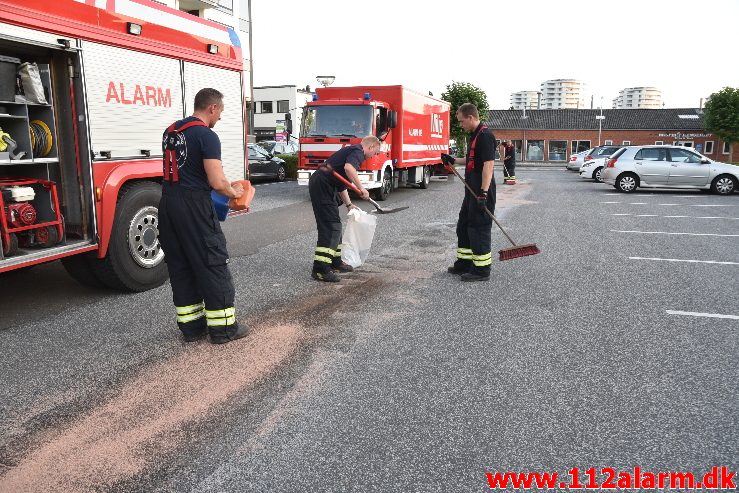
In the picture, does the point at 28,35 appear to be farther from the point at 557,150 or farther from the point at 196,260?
the point at 557,150

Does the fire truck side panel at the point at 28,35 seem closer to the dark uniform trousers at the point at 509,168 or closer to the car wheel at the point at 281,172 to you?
the car wheel at the point at 281,172

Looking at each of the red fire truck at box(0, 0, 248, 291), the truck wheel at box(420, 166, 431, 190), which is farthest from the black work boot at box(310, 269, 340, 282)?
the truck wheel at box(420, 166, 431, 190)

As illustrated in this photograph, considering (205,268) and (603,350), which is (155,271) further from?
(603,350)

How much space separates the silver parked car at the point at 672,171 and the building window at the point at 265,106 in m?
43.7

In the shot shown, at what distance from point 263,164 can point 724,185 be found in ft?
48.2

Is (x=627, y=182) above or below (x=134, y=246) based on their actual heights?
below

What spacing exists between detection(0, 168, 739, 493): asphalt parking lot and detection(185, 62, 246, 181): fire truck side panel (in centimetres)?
133

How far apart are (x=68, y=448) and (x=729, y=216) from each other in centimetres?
1326

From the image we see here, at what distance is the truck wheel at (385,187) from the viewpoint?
49.5 feet

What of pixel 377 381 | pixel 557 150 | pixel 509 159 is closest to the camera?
pixel 377 381

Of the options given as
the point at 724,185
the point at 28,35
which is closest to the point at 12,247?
the point at 28,35

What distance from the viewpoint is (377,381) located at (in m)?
3.79

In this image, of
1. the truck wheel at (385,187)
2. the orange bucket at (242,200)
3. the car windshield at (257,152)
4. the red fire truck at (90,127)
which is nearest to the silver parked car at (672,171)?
the truck wheel at (385,187)

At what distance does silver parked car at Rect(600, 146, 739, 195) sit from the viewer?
17.4m
